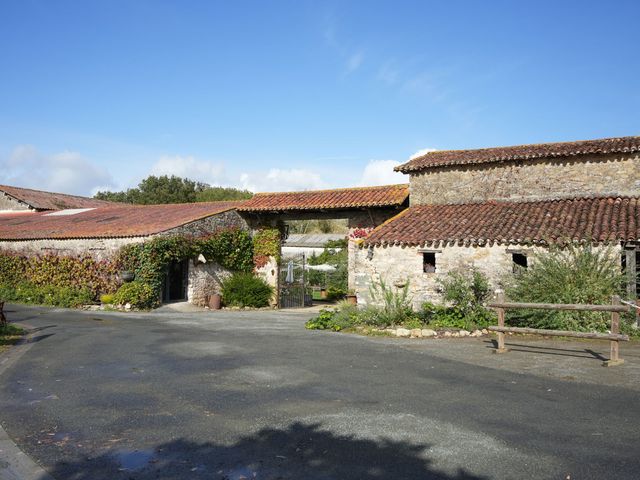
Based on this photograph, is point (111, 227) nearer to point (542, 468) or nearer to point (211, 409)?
point (211, 409)

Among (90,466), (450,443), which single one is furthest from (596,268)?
(90,466)

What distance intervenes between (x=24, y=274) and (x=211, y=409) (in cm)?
2101

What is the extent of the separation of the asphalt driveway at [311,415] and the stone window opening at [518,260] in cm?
498

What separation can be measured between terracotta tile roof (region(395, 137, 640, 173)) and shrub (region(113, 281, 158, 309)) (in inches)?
428

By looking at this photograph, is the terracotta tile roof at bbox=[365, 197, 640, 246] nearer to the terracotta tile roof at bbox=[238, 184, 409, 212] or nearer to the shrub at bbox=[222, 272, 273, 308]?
the terracotta tile roof at bbox=[238, 184, 409, 212]

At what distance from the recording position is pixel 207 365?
30.3ft

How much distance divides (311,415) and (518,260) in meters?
11.3

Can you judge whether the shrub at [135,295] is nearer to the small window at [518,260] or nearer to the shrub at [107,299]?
the shrub at [107,299]

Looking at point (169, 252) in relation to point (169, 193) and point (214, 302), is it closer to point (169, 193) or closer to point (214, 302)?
point (214, 302)

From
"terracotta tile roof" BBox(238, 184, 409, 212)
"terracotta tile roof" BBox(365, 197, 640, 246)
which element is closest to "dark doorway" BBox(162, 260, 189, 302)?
"terracotta tile roof" BBox(238, 184, 409, 212)

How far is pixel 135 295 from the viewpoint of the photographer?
19.7m

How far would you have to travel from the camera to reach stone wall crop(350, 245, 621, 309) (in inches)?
609

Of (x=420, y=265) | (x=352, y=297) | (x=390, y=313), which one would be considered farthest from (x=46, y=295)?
(x=420, y=265)

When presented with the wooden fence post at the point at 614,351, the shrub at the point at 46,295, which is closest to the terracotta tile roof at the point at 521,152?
the wooden fence post at the point at 614,351
